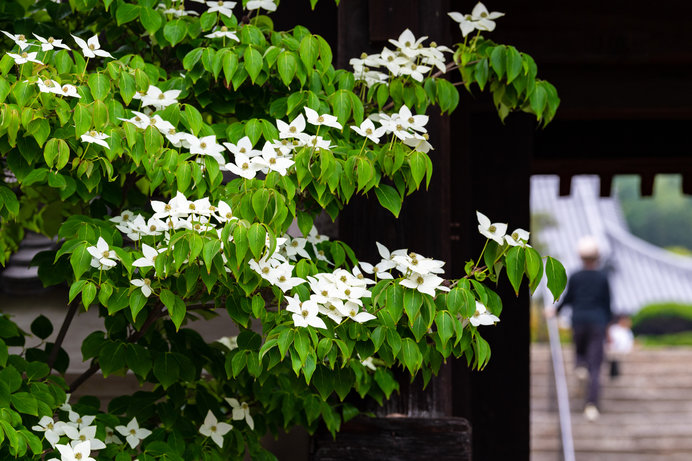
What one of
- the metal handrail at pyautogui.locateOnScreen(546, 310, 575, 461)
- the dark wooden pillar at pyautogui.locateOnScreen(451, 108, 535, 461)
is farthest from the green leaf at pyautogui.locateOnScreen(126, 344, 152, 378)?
the metal handrail at pyautogui.locateOnScreen(546, 310, 575, 461)

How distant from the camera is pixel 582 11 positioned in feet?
12.3

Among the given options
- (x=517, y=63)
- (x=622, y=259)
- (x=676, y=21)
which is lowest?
(x=622, y=259)

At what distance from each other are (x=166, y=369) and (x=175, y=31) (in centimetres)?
91

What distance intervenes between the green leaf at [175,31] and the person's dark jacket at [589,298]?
22.4 feet

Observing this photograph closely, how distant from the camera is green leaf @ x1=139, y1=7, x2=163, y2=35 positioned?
106 inches

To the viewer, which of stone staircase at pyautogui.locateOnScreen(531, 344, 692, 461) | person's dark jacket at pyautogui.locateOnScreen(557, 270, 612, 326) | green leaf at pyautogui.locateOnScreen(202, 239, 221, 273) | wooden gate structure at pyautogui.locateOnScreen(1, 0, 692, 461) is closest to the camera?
green leaf at pyautogui.locateOnScreen(202, 239, 221, 273)

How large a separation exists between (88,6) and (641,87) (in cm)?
234

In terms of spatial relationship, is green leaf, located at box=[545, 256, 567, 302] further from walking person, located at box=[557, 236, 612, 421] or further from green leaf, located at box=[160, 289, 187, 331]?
walking person, located at box=[557, 236, 612, 421]

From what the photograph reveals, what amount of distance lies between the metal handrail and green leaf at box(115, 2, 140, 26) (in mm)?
6154

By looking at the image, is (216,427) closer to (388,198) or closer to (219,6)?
(388,198)

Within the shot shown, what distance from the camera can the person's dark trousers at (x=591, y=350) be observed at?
9227 millimetres

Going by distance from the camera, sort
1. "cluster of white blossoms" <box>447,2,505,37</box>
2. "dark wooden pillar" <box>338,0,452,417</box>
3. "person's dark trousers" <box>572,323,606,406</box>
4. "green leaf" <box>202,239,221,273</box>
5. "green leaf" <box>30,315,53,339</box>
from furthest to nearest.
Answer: "person's dark trousers" <box>572,323,606,406</box>, "dark wooden pillar" <box>338,0,452,417</box>, "green leaf" <box>30,315,53,339</box>, "cluster of white blossoms" <box>447,2,505,37</box>, "green leaf" <box>202,239,221,273</box>

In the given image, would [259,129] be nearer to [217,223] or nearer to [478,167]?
[217,223]

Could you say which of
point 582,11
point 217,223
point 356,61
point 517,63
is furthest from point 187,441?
point 582,11
